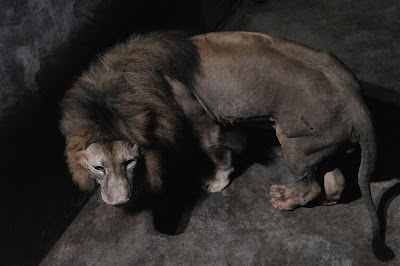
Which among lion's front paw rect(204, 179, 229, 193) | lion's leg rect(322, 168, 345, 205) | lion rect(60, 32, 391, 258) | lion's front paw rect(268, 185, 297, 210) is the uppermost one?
lion rect(60, 32, 391, 258)

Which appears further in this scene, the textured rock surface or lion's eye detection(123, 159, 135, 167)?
the textured rock surface

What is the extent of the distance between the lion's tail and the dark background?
1415mm

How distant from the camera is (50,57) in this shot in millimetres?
2514

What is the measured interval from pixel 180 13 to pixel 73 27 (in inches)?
46.7

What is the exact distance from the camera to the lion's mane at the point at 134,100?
7.54 feet

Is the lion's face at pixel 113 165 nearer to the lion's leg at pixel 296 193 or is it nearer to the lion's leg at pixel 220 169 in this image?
the lion's leg at pixel 220 169

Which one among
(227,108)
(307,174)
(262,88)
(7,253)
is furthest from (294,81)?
(7,253)

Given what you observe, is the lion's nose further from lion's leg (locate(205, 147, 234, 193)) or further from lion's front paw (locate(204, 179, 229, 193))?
lion's front paw (locate(204, 179, 229, 193))

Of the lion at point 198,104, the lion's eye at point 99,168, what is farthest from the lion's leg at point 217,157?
the lion's eye at point 99,168

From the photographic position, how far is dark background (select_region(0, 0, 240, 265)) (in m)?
2.35

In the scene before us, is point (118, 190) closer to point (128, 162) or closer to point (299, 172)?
point (128, 162)

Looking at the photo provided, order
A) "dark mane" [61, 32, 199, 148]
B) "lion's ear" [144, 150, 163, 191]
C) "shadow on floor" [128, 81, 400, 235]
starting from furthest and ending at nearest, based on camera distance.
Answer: "shadow on floor" [128, 81, 400, 235], "lion's ear" [144, 150, 163, 191], "dark mane" [61, 32, 199, 148]

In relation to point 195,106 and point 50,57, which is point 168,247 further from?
point 50,57

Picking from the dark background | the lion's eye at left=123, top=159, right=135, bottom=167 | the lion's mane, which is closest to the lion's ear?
the lion's mane
